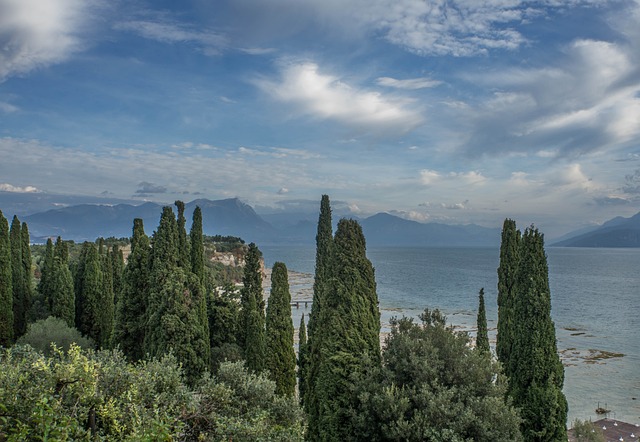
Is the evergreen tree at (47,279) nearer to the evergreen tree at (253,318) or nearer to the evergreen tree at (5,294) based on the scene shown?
the evergreen tree at (5,294)

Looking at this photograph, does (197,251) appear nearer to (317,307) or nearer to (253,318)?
(253,318)

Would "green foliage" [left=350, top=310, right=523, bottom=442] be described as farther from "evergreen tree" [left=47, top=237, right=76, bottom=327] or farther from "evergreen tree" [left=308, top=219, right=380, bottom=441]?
"evergreen tree" [left=47, top=237, right=76, bottom=327]

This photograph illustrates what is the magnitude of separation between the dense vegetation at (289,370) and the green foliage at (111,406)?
34mm

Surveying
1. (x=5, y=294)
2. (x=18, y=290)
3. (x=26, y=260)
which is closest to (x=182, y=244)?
(x=5, y=294)

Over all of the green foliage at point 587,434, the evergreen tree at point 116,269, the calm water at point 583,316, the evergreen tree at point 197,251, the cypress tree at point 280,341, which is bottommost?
the calm water at point 583,316

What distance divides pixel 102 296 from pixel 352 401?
23.4 meters

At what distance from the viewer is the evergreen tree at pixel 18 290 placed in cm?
2681

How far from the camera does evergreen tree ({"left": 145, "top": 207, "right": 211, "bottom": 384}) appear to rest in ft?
54.1

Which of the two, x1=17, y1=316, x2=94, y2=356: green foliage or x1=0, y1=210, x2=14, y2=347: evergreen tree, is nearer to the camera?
x1=17, y1=316, x2=94, y2=356: green foliage

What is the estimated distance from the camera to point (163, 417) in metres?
8.13

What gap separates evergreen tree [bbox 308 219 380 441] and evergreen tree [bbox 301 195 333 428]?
1.28 meters

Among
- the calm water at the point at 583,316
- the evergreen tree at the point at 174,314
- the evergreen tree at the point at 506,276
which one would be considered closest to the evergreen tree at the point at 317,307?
the evergreen tree at the point at 174,314

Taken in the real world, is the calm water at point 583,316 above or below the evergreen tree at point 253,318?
below

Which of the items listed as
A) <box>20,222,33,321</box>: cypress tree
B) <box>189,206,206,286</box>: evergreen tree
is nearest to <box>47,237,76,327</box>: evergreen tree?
<box>20,222,33,321</box>: cypress tree
